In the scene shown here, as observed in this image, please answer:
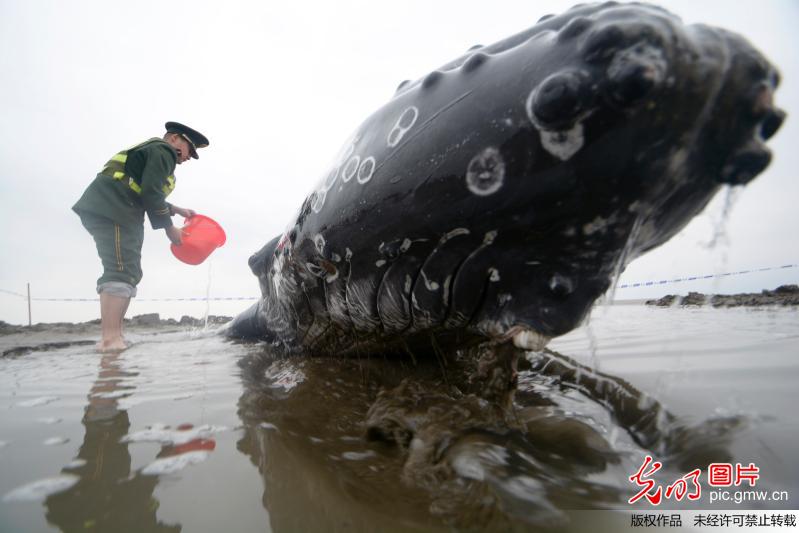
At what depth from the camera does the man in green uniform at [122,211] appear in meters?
3.81

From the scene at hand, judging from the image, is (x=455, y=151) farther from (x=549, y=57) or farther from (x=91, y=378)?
(x=91, y=378)

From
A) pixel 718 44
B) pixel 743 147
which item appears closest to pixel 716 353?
pixel 743 147

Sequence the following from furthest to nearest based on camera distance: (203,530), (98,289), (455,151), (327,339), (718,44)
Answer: (98,289) < (327,339) < (455,151) < (718,44) < (203,530)

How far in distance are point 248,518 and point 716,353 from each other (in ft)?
7.84

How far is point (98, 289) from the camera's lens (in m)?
3.87

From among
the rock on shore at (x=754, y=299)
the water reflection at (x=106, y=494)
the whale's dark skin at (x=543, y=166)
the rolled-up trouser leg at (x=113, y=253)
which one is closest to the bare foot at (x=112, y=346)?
the rolled-up trouser leg at (x=113, y=253)

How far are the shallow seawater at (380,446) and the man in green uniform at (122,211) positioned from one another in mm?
2269

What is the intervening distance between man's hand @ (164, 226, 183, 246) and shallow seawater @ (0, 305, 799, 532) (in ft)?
7.77

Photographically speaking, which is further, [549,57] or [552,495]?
[549,57]

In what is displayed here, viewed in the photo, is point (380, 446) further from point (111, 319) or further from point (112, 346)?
point (111, 319)

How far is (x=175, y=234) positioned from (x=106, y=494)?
3.75 metres

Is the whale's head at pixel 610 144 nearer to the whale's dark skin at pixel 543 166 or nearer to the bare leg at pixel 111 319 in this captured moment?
the whale's dark skin at pixel 543 166

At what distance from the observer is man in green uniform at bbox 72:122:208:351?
381cm
